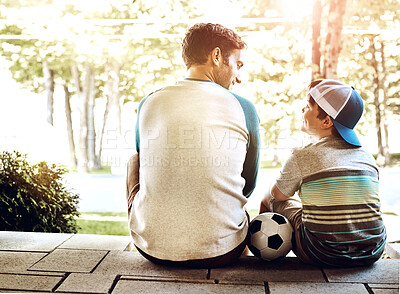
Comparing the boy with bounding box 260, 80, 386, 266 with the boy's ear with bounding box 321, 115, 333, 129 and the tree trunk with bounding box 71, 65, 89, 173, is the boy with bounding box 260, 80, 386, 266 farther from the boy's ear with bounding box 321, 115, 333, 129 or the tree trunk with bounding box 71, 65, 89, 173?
the tree trunk with bounding box 71, 65, 89, 173

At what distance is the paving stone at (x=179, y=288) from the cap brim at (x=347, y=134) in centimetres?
79

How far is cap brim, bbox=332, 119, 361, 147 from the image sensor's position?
2020mm

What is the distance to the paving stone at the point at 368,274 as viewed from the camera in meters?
1.95

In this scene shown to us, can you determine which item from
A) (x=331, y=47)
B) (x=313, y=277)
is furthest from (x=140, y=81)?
(x=313, y=277)

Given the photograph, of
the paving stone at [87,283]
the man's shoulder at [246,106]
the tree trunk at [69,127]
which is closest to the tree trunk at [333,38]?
the man's shoulder at [246,106]

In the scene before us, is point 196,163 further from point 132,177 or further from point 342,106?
point 342,106

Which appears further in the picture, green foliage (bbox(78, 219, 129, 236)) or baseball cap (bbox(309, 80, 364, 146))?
green foliage (bbox(78, 219, 129, 236))

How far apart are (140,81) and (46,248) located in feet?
28.7

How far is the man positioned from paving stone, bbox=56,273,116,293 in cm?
24

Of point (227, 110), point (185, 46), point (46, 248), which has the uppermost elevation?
point (185, 46)

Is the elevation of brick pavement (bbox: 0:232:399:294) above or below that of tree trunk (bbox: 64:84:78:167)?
above

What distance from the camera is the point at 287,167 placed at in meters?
2.08

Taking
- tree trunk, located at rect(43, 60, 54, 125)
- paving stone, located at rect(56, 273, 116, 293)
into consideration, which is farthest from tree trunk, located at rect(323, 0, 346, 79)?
tree trunk, located at rect(43, 60, 54, 125)

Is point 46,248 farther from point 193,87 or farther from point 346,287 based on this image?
point 346,287
